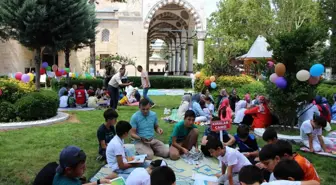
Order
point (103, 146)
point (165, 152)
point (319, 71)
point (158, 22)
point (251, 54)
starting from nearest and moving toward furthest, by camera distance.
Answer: point (103, 146) < point (165, 152) < point (319, 71) < point (251, 54) < point (158, 22)

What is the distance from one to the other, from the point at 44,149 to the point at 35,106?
3.20m

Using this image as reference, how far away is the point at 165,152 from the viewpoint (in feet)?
21.0

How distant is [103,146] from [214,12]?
38.2 meters

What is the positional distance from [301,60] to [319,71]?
758 mm

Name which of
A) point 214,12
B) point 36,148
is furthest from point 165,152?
point 214,12

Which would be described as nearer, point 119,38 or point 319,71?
point 319,71

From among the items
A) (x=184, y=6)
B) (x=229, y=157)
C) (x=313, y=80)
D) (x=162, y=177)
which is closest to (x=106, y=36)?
(x=184, y=6)

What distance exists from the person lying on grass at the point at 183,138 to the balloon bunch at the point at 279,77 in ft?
9.65

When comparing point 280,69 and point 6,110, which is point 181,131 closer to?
point 280,69

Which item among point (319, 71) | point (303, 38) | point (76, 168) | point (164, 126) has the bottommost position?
point (164, 126)

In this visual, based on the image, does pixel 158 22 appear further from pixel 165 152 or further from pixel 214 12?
pixel 165 152

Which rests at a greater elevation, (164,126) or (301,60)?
(301,60)

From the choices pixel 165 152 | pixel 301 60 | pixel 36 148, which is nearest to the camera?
pixel 165 152

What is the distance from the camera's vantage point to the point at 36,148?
6.83m
